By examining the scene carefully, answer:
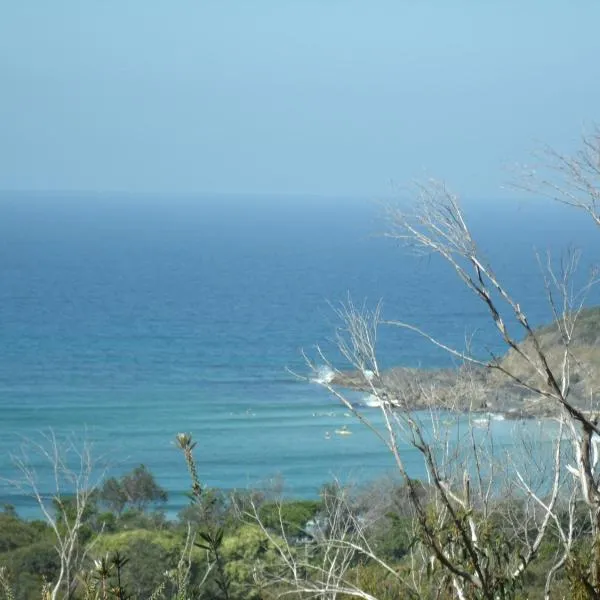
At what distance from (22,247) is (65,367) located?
71.5 meters

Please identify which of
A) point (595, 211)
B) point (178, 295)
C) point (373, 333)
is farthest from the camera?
point (178, 295)

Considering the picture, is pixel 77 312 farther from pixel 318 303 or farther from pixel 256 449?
pixel 256 449

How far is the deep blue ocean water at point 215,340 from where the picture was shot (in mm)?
29969

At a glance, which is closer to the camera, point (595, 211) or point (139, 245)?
point (595, 211)

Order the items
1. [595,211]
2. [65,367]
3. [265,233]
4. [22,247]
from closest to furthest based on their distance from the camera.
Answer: [595,211], [65,367], [22,247], [265,233]

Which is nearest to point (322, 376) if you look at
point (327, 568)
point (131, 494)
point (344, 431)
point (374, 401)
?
point (374, 401)

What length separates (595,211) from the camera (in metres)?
3.88

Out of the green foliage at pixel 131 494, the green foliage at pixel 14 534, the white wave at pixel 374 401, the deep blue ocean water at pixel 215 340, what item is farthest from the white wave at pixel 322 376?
the green foliage at pixel 131 494

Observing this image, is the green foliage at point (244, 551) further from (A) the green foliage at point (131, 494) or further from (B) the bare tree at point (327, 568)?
(A) the green foliage at point (131, 494)

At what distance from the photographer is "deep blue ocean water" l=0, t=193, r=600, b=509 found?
98.3 ft

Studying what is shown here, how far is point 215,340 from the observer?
57.0m

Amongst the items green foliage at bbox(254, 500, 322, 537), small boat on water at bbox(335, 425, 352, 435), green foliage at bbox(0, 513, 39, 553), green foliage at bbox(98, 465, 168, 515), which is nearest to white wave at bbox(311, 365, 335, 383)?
green foliage at bbox(254, 500, 322, 537)

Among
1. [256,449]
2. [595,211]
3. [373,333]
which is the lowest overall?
[256,449]

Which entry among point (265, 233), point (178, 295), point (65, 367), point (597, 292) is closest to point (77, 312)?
point (178, 295)
